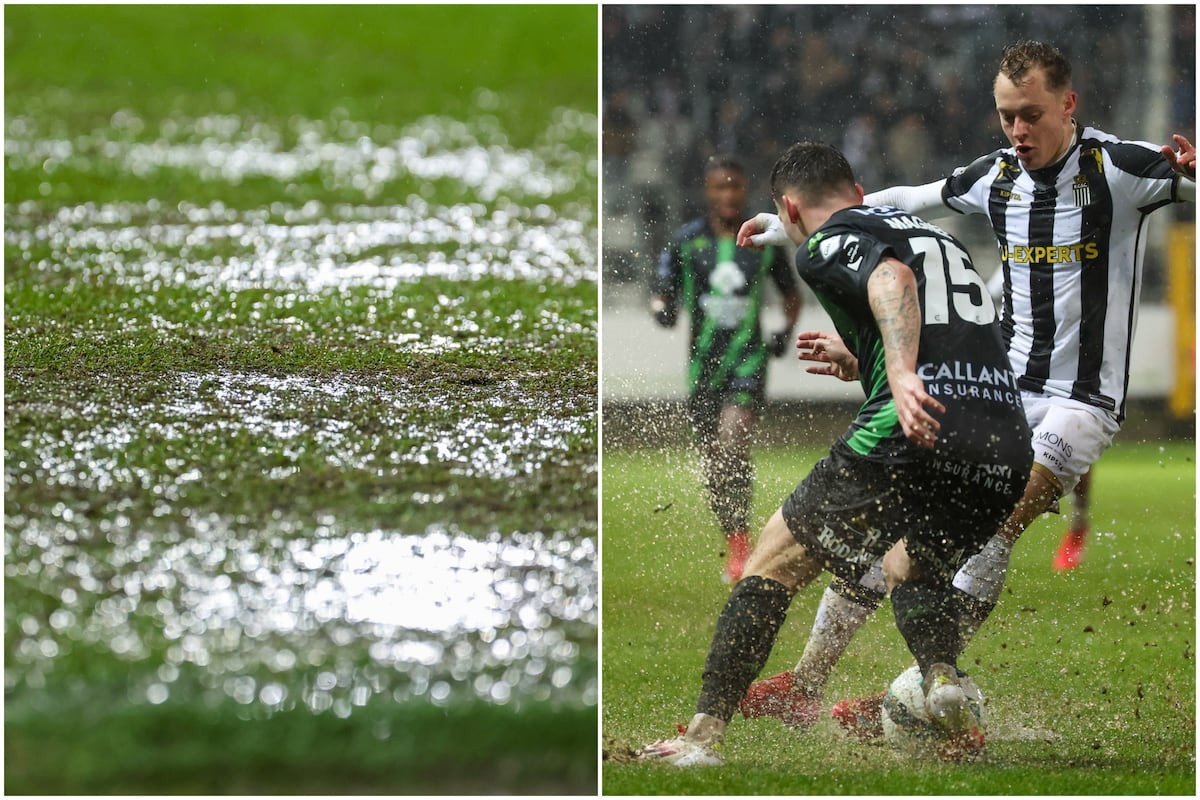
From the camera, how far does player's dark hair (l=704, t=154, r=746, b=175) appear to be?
12.3 ft

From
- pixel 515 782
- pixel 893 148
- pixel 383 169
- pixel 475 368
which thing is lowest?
pixel 515 782

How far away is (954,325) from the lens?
2.85 metres

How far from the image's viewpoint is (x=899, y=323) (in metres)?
2.76

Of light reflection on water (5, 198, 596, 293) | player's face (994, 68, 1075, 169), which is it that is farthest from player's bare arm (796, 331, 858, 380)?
light reflection on water (5, 198, 596, 293)

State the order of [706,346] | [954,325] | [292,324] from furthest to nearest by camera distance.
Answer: [292,324], [706,346], [954,325]

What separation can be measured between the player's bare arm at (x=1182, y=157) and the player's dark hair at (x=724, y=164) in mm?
1135

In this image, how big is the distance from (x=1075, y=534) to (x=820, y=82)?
150 cm

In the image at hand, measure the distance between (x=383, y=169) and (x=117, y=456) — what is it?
3976 millimetres

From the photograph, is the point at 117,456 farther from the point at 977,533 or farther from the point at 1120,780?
the point at 1120,780

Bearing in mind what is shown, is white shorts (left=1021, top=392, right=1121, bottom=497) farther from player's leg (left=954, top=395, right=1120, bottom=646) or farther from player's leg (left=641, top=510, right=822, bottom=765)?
player's leg (left=641, top=510, right=822, bottom=765)

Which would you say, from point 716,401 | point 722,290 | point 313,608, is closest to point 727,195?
→ point 722,290

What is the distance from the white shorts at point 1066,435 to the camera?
3180 mm

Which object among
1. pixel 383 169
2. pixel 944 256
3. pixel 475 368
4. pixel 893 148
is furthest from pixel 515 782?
pixel 383 169

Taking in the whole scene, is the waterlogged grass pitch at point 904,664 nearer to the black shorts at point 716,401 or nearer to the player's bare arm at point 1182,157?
the black shorts at point 716,401
